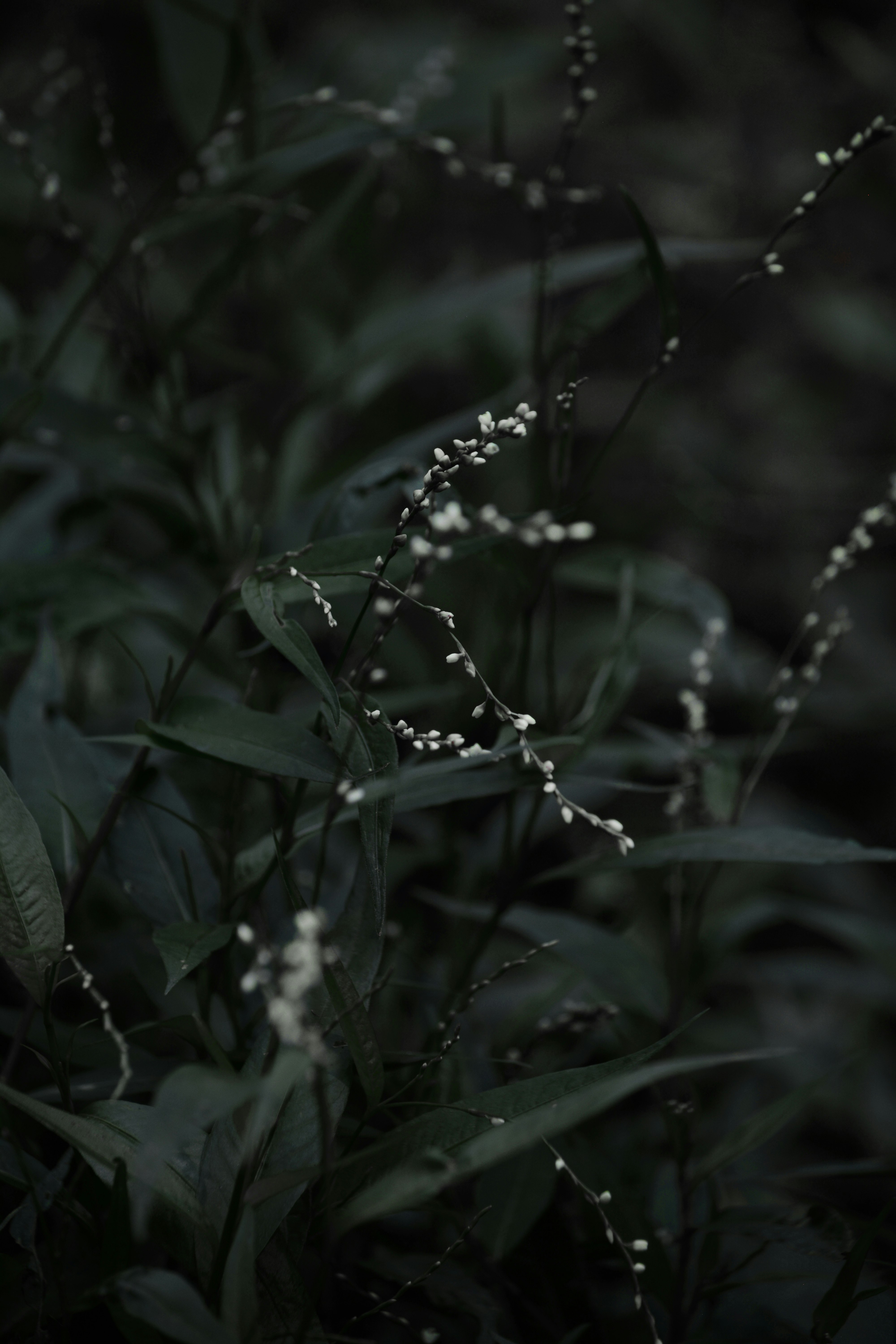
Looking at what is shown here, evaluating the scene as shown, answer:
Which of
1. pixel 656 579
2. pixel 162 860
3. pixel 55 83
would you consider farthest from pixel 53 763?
pixel 55 83

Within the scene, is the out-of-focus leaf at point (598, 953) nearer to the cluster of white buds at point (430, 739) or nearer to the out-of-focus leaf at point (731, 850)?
the out-of-focus leaf at point (731, 850)

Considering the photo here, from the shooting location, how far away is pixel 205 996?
44 centimetres

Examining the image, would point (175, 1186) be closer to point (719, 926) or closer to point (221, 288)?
point (719, 926)

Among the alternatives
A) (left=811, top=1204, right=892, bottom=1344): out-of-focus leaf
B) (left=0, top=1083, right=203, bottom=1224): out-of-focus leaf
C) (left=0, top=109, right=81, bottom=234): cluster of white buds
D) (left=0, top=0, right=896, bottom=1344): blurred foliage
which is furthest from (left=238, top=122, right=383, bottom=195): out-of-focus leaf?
(left=811, top=1204, right=892, bottom=1344): out-of-focus leaf

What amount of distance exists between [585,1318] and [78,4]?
1625mm

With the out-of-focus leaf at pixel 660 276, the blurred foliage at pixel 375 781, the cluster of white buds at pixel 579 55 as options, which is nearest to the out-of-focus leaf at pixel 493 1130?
the blurred foliage at pixel 375 781

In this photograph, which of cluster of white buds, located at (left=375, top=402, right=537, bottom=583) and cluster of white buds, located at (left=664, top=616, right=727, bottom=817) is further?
cluster of white buds, located at (left=664, top=616, right=727, bottom=817)

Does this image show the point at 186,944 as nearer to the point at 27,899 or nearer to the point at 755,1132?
the point at 27,899

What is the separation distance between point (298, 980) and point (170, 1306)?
0.48 ft

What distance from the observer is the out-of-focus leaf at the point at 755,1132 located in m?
0.45

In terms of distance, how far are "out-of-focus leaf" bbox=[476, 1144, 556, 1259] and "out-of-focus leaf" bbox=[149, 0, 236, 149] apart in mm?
847

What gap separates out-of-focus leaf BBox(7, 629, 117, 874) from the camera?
1.60ft

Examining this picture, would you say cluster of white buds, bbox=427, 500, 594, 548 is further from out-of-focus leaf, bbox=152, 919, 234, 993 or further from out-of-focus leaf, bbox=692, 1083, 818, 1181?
out-of-focus leaf, bbox=692, 1083, 818, 1181

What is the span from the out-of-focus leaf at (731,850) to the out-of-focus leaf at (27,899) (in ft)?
0.80
